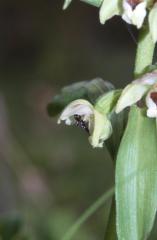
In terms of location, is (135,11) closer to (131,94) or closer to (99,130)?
(131,94)

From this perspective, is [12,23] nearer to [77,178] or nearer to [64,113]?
[77,178]

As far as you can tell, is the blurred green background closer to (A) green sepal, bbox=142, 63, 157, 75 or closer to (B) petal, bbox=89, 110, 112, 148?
(B) petal, bbox=89, 110, 112, 148

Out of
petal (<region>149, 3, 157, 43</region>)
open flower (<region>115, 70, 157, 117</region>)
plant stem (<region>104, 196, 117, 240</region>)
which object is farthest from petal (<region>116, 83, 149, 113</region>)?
plant stem (<region>104, 196, 117, 240</region>)

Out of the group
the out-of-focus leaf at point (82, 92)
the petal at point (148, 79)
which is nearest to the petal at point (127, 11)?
the petal at point (148, 79)

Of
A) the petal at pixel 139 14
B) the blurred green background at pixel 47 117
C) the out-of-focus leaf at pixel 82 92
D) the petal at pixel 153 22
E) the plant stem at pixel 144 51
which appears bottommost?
the blurred green background at pixel 47 117

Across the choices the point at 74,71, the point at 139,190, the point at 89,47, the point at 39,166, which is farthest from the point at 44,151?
the point at 139,190

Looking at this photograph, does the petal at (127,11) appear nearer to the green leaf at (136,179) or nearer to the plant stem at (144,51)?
the plant stem at (144,51)
